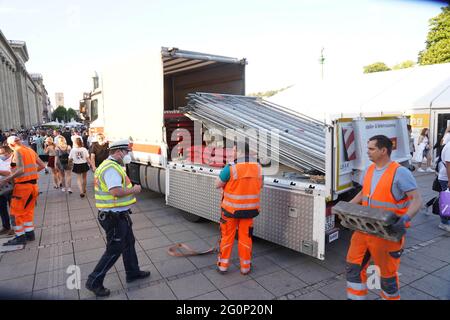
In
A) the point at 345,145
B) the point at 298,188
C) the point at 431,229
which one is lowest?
the point at 431,229

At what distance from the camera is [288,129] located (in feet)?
17.3

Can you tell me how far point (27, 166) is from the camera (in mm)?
4793

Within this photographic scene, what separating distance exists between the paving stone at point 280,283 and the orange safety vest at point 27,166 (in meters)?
3.65

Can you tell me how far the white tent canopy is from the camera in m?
12.3

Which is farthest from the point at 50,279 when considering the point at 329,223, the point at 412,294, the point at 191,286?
the point at 412,294

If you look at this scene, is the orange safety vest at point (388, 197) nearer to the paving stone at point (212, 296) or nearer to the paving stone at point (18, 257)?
the paving stone at point (212, 296)

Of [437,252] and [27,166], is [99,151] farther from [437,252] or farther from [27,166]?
[437,252]

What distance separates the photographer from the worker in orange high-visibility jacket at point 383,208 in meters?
2.63

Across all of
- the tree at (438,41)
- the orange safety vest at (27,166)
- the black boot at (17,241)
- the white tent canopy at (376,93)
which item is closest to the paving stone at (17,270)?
the black boot at (17,241)

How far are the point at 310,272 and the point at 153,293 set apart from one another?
185 centimetres

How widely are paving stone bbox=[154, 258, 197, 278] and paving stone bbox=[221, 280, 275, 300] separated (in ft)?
2.29
